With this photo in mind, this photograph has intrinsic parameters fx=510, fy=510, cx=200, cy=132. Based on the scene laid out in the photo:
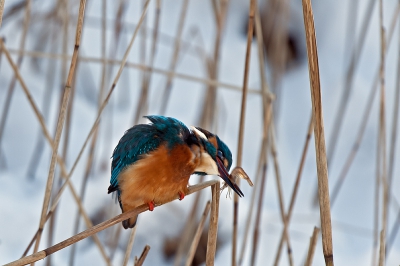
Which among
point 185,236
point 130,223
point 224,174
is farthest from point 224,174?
point 185,236

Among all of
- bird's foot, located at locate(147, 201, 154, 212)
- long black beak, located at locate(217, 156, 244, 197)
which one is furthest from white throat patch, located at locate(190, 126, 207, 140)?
bird's foot, located at locate(147, 201, 154, 212)

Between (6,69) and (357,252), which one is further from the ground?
(6,69)

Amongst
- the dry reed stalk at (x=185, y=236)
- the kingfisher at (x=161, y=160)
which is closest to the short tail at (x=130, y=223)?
the kingfisher at (x=161, y=160)

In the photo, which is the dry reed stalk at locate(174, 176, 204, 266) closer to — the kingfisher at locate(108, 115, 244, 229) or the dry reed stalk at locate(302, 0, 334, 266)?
the kingfisher at locate(108, 115, 244, 229)

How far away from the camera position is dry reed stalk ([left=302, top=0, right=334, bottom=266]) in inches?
34.4

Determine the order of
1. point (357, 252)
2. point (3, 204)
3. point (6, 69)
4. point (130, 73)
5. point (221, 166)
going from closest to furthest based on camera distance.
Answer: point (221, 166), point (3, 204), point (357, 252), point (6, 69), point (130, 73)

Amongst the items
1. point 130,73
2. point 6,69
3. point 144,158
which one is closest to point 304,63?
point 130,73

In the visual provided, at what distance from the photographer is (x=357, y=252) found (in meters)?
2.47

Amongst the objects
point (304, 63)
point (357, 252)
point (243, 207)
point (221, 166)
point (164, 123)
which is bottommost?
point (357, 252)

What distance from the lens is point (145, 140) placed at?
1.41 metres

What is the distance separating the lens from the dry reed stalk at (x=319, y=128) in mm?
875

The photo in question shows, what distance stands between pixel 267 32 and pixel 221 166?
1835mm

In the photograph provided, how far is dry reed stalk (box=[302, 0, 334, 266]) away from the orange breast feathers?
1.73 feet

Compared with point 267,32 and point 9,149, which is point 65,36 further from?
point 267,32
